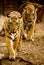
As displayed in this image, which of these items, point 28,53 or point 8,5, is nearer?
point 28,53

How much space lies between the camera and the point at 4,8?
9.40 m

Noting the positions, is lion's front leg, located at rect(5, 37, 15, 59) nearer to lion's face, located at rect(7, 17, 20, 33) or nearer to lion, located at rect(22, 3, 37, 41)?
lion's face, located at rect(7, 17, 20, 33)

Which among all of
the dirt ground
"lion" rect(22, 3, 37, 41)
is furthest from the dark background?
"lion" rect(22, 3, 37, 41)

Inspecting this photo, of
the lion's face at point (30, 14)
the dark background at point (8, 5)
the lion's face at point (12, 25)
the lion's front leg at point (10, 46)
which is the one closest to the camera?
the lion's face at point (12, 25)

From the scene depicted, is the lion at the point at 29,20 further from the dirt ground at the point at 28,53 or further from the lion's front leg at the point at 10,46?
the lion's front leg at the point at 10,46

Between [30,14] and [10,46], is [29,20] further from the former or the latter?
[10,46]

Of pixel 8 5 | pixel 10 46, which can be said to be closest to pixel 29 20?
pixel 10 46

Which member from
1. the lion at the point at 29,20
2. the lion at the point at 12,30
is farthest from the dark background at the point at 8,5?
the lion at the point at 12,30

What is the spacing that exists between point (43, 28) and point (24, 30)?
4.75 feet

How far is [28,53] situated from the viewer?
4.91m

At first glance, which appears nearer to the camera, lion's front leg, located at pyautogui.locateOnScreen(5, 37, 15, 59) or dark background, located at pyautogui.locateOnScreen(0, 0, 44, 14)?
lion's front leg, located at pyautogui.locateOnScreen(5, 37, 15, 59)

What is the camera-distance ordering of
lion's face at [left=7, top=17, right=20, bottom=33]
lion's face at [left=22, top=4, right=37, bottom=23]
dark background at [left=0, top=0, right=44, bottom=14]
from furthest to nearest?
1. dark background at [left=0, top=0, right=44, bottom=14]
2. lion's face at [left=22, top=4, right=37, bottom=23]
3. lion's face at [left=7, top=17, right=20, bottom=33]

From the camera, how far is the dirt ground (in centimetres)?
442

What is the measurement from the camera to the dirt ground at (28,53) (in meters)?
4.42
